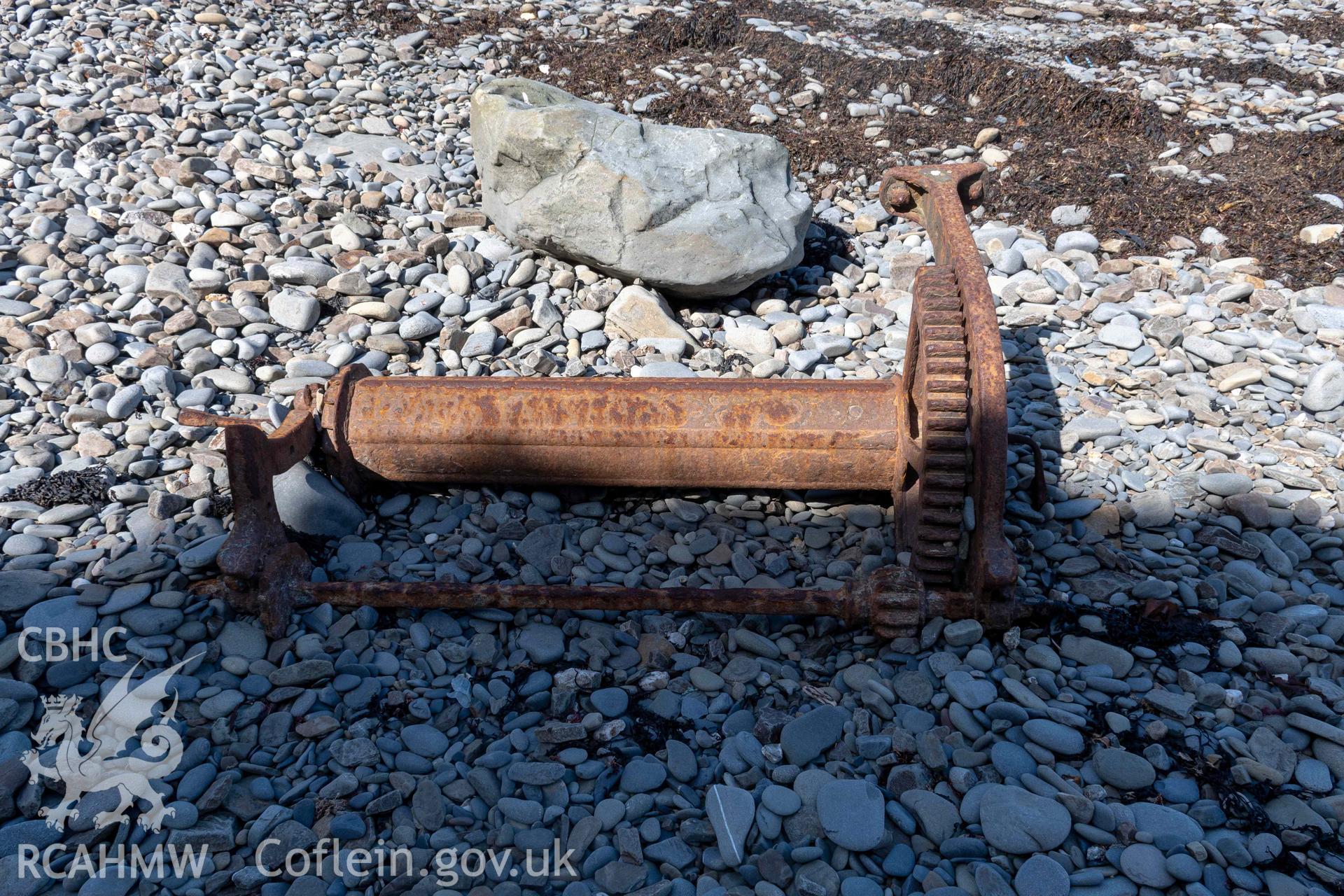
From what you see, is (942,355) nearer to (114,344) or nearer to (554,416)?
(554,416)

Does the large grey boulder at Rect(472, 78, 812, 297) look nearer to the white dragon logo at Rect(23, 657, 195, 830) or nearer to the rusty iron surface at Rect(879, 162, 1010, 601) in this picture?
the rusty iron surface at Rect(879, 162, 1010, 601)

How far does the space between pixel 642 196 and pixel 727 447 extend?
1748 mm

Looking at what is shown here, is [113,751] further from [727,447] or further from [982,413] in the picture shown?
[982,413]

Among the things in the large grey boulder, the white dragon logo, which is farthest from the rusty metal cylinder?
the large grey boulder

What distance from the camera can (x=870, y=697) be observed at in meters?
2.99

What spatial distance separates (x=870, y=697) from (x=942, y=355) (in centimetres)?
102

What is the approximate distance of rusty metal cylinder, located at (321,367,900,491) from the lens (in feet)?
11.4

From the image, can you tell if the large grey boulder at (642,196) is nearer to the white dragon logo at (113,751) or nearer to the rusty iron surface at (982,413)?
the rusty iron surface at (982,413)

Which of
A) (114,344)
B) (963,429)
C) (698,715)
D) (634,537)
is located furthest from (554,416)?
(114,344)

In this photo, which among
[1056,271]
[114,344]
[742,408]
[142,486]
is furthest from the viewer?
[1056,271]

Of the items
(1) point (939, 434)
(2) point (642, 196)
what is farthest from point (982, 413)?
(2) point (642, 196)

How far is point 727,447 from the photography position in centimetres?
351

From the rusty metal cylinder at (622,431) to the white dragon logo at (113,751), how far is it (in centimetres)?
106

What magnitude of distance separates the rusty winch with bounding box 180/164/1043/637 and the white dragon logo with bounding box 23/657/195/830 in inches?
16.5
